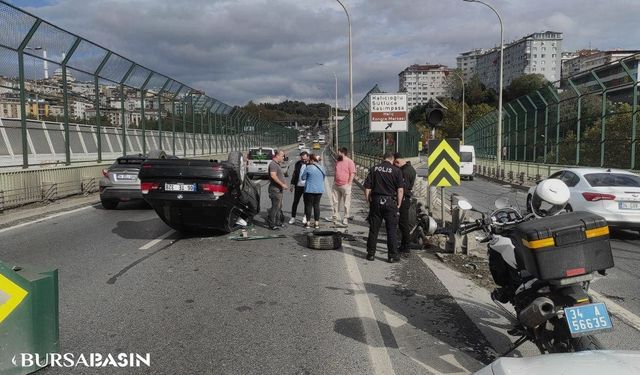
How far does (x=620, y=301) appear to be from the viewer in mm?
6090

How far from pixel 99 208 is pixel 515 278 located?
12.5m

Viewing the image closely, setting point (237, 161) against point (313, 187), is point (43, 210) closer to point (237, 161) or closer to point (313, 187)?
point (237, 161)

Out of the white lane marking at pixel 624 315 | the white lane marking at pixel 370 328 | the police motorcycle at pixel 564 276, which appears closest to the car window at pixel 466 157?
the white lane marking at pixel 370 328

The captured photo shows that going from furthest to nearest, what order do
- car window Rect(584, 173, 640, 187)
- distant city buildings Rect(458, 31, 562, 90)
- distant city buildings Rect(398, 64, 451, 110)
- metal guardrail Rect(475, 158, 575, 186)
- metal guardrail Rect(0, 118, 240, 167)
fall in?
distant city buildings Rect(398, 64, 451, 110), distant city buildings Rect(458, 31, 562, 90), metal guardrail Rect(475, 158, 575, 186), metal guardrail Rect(0, 118, 240, 167), car window Rect(584, 173, 640, 187)

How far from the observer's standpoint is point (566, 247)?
11.3 feet

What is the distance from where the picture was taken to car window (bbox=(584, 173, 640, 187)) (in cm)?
1069

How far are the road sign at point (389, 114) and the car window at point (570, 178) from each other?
5292mm

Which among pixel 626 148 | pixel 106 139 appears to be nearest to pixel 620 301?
pixel 626 148

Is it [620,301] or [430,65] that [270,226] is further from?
[430,65]

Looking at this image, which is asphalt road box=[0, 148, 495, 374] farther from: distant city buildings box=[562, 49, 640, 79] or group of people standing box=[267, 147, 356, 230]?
distant city buildings box=[562, 49, 640, 79]

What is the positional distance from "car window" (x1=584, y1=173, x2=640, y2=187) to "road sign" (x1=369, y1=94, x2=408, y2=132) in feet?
20.6

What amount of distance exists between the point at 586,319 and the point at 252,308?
3.29 m

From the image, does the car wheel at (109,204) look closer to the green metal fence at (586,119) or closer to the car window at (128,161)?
the car window at (128,161)

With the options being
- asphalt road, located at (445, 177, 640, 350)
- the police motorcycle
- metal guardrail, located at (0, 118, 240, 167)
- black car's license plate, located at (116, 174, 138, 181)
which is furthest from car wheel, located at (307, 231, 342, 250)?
metal guardrail, located at (0, 118, 240, 167)
